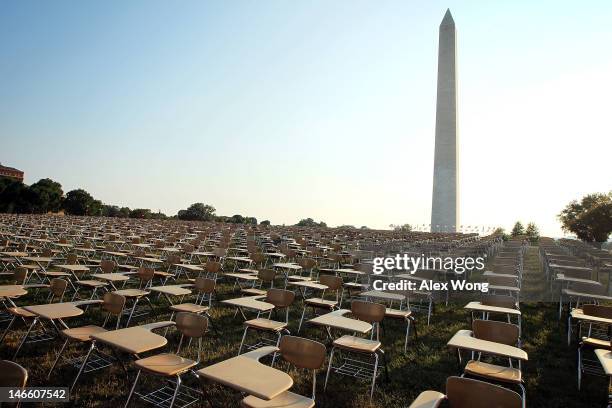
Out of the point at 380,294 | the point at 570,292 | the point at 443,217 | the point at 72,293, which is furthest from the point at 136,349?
the point at 443,217

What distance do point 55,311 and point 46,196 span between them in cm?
4798

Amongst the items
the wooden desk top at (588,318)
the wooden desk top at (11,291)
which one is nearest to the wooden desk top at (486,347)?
the wooden desk top at (588,318)

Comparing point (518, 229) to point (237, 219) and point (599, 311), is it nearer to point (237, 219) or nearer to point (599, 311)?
point (237, 219)

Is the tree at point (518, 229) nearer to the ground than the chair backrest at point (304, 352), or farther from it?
farther from it

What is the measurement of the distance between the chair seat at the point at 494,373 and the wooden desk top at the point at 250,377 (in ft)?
6.88

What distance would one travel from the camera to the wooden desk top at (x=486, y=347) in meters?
3.80

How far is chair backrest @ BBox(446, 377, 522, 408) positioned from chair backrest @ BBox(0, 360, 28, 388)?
119 inches

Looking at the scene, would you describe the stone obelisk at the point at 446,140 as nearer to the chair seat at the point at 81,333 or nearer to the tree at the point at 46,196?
the chair seat at the point at 81,333

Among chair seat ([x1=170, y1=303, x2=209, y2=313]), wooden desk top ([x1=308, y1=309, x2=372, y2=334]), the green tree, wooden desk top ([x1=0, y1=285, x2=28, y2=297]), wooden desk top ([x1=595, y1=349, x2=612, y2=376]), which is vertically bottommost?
chair seat ([x1=170, y1=303, x2=209, y2=313])

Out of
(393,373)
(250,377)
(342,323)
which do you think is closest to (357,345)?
(342,323)

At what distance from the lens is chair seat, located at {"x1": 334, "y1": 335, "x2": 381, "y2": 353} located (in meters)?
4.44

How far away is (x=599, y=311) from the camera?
580 cm

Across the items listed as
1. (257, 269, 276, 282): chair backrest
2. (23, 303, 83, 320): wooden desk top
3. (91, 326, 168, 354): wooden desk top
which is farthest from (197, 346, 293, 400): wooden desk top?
(257, 269, 276, 282): chair backrest

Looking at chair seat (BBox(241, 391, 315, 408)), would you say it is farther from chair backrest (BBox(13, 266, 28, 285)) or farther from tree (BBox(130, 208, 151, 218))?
tree (BBox(130, 208, 151, 218))
